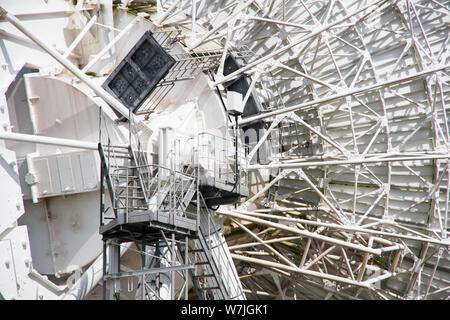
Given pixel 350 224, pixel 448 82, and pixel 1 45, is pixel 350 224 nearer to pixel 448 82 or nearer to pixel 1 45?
pixel 448 82

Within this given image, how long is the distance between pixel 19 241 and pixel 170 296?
376 centimetres

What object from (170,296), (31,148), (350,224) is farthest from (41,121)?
(350,224)

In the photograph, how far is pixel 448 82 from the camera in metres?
18.5

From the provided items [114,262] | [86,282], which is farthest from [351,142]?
[86,282]

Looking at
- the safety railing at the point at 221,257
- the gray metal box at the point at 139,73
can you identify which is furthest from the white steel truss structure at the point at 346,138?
the gray metal box at the point at 139,73

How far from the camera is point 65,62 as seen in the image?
50.4 feet

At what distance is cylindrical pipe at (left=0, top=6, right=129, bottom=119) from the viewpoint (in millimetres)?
14852

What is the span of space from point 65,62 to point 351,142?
880 centimetres

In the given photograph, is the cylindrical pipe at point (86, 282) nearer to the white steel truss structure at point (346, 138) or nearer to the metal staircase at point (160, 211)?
the metal staircase at point (160, 211)

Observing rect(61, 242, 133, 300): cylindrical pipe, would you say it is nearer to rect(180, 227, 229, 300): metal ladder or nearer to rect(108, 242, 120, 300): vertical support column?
rect(108, 242, 120, 300): vertical support column

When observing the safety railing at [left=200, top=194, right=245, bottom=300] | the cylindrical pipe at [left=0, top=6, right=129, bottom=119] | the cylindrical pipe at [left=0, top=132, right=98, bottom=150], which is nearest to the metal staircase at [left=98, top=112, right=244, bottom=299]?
the safety railing at [left=200, top=194, right=245, bottom=300]

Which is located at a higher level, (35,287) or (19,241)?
(19,241)

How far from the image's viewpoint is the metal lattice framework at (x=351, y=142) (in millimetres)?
18203

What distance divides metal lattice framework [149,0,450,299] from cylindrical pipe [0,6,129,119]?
2933mm
